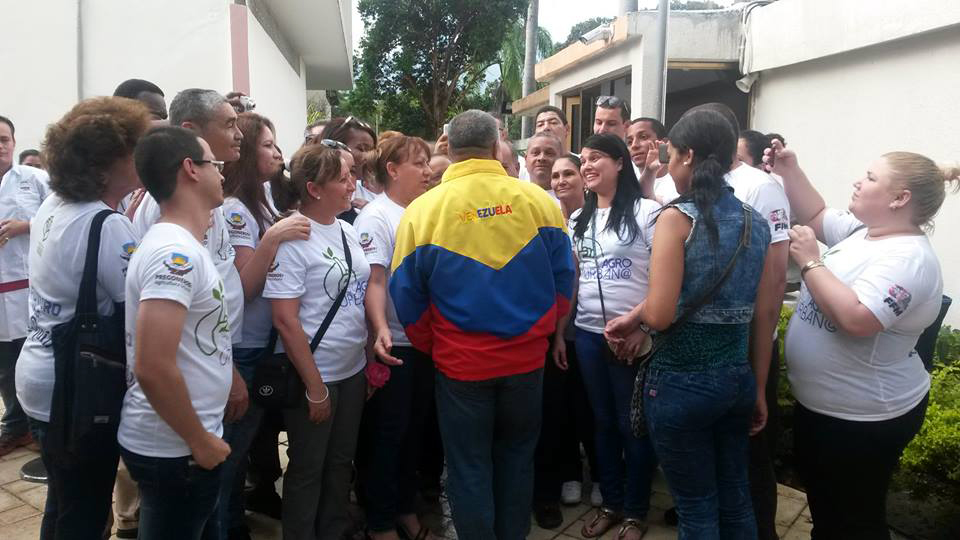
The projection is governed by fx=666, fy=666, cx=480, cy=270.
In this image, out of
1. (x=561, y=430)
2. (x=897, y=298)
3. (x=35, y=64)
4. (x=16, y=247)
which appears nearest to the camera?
(x=897, y=298)

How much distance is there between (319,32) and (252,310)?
41.5 feet

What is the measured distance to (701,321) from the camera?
2.42m

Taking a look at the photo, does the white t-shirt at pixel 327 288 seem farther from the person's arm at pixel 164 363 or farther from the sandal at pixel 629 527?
the sandal at pixel 629 527

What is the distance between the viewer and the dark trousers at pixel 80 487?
2143 mm

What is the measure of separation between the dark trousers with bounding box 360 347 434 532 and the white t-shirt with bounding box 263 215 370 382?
28 cm

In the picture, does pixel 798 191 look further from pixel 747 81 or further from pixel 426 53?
pixel 426 53

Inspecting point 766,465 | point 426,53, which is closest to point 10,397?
point 766,465

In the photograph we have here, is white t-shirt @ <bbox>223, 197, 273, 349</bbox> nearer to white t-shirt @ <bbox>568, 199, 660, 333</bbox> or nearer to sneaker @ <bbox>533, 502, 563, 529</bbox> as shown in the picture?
white t-shirt @ <bbox>568, 199, 660, 333</bbox>

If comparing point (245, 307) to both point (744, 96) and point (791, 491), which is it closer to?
point (791, 491)

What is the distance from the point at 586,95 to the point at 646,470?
9.71 m

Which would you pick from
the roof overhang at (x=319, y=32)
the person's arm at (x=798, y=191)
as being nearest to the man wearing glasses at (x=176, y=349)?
the person's arm at (x=798, y=191)

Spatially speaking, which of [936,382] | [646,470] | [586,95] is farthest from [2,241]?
[586,95]

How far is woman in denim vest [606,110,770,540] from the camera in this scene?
2.38 meters

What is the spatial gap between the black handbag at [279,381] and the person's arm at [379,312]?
0.79 ft
